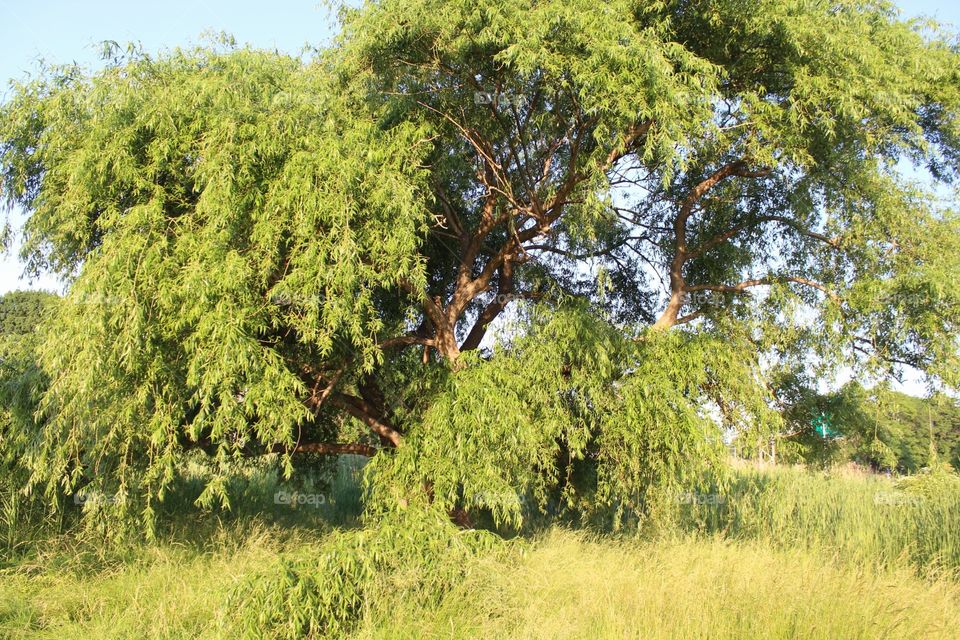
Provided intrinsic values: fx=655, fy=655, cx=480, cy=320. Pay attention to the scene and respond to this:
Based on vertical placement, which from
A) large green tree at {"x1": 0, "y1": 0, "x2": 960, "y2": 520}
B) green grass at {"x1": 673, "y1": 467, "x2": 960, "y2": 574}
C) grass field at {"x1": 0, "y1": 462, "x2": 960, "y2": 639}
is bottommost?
grass field at {"x1": 0, "y1": 462, "x2": 960, "y2": 639}

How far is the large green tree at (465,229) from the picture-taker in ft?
19.0

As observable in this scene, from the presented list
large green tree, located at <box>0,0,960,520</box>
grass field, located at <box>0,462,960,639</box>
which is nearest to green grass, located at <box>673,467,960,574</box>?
grass field, located at <box>0,462,960,639</box>

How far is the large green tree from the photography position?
5805mm

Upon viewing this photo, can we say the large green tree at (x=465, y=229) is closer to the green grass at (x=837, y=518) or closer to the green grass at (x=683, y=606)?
the green grass at (x=683, y=606)

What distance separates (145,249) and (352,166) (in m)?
1.98

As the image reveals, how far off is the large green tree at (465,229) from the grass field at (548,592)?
79 cm

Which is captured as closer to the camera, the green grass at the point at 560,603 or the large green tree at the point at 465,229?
the green grass at the point at 560,603

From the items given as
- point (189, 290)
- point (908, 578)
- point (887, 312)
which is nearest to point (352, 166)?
point (189, 290)

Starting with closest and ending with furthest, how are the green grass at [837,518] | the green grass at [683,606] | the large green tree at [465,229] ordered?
the green grass at [683,606] < the large green tree at [465,229] < the green grass at [837,518]

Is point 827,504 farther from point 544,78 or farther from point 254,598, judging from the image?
point 254,598

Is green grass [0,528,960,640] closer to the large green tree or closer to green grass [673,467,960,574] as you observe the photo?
the large green tree

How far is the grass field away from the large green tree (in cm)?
79

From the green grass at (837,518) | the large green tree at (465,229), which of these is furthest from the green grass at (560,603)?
the green grass at (837,518)

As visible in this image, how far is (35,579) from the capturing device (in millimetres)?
6047
